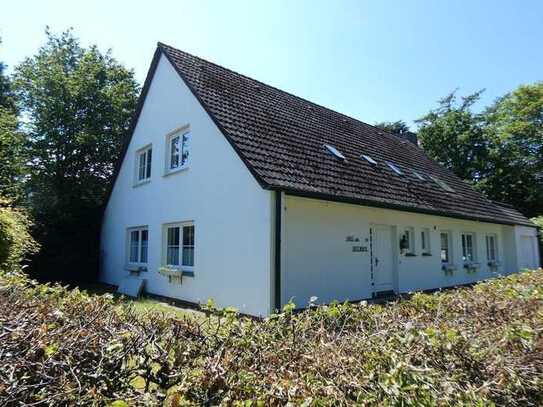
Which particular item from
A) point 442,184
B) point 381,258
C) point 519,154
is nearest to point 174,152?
point 381,258

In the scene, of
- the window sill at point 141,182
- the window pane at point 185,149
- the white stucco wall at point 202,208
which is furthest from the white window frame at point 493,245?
the window sill at point 141,182

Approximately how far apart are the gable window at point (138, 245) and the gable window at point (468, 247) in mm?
13126

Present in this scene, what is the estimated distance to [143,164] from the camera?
1468 cm

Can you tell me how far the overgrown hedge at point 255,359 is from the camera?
1.87 meters

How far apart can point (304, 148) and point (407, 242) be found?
5142 millimetres

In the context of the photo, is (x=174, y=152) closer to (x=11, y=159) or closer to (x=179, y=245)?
(x=179, y=245)

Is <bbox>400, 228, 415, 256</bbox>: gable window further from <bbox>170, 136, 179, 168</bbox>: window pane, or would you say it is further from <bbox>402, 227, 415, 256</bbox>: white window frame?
<bbox>170, 136, 179, 168</bbox>: window pane

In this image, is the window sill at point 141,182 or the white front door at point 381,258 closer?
the white front door at point 381,258

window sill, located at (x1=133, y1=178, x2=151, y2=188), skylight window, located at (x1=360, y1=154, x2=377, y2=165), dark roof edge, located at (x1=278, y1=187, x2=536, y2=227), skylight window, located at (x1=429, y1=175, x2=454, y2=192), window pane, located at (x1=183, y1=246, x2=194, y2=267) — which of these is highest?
skylight window, located at (x1=360, y1=154, x2=377, y2=165)

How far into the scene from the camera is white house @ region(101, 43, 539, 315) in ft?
29.3

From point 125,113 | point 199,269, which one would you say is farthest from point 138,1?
point 125,113

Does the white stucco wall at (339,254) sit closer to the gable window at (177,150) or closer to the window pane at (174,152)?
the gable window at (177,150)

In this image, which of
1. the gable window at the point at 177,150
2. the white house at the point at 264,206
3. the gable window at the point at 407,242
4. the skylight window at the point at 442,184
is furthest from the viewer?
the skylight window at the point at 442,184

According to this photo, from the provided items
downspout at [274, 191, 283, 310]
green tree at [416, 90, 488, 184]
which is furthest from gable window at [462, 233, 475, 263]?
green tree at [416, 90, 488, 184]
